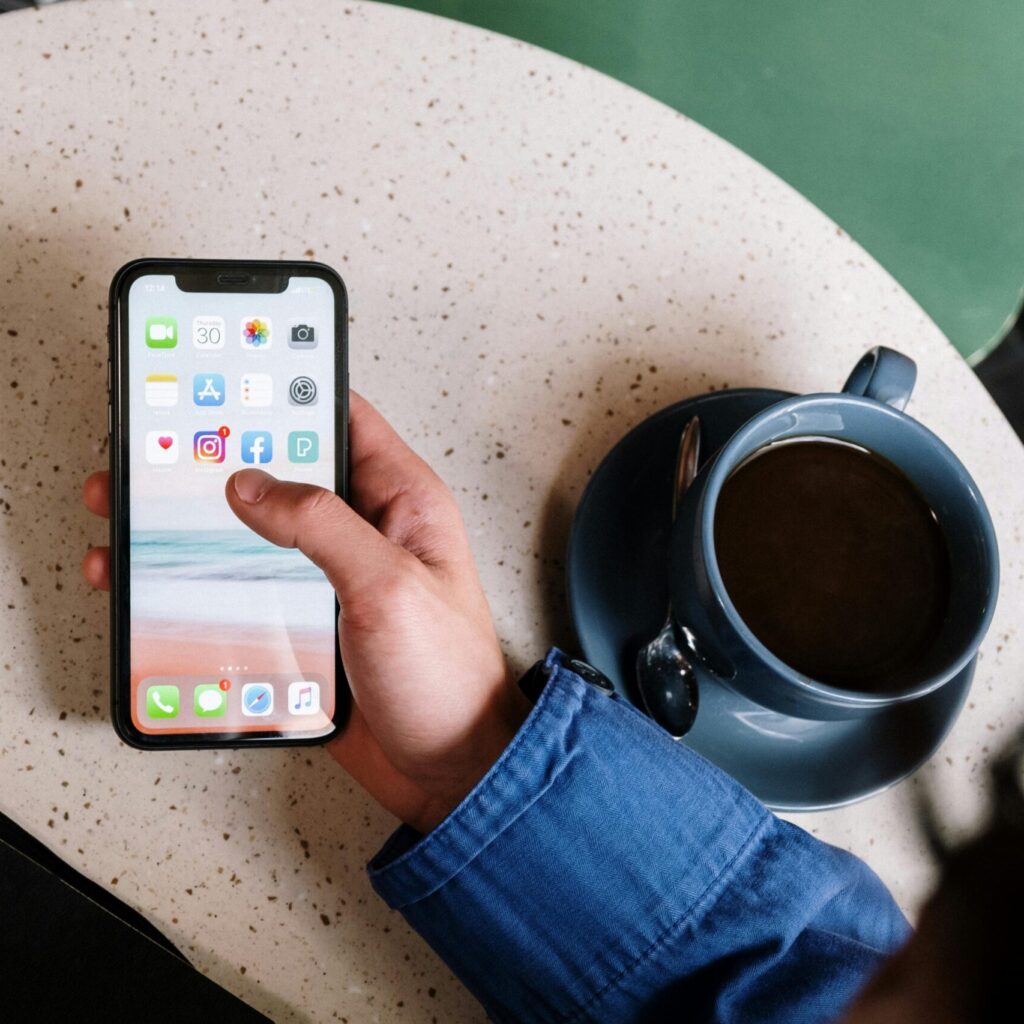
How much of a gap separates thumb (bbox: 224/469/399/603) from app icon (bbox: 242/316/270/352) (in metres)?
0.08

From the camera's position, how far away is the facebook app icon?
539 millimetres

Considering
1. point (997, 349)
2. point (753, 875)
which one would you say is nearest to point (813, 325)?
point (753, 875)

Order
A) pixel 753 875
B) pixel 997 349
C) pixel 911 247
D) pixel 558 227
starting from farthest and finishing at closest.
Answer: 1. pixel 997 349
2. pixel 911 247
3. pixel 558 227
4. pixel 753 875

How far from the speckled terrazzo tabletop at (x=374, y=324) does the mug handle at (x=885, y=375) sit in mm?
100

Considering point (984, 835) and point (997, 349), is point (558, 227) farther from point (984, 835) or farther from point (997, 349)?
point (997, 349)

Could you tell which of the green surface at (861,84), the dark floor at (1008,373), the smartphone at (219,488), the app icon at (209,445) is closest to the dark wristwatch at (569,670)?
the smartphone at (219,488)

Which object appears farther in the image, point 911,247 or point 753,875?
point 911,247

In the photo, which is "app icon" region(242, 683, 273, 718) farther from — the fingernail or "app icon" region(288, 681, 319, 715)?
the fingernail

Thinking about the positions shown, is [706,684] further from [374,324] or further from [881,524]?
[374,324]

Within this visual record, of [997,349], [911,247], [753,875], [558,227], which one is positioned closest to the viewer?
[753,875]

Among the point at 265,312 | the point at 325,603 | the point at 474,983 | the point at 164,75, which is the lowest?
the point at 474,983

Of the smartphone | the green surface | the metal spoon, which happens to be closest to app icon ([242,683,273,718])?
the smartphone

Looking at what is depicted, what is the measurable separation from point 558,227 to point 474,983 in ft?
1.49

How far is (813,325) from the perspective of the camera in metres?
0.61
